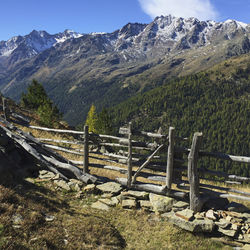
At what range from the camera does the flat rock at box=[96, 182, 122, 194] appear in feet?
35.1

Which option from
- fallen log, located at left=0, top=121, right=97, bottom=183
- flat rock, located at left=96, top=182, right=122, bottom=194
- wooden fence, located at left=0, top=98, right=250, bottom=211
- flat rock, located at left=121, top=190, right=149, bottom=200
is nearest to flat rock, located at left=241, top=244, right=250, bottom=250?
wooden fence, located at left=0, top=98, right=250, bottom=211

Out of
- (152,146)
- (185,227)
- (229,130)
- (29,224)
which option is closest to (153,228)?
(185,227)

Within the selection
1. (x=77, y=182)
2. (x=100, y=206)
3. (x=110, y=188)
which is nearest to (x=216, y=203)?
(x=110, y=188)

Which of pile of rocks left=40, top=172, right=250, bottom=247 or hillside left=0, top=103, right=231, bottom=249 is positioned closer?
hillside left=0, top=103, right=231, bottom=249

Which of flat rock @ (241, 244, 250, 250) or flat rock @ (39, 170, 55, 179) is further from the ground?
flat rock @ (39, 170, 55, 179)

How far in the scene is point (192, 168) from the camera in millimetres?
9359

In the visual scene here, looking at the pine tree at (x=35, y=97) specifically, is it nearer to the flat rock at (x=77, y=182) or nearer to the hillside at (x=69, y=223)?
the flat rock at (x=77, y=182)

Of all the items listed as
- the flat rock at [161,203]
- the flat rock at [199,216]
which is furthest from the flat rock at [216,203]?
the flat rock at [161,203]

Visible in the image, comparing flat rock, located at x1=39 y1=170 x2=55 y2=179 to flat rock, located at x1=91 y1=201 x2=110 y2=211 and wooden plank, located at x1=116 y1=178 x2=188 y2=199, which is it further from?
wooden plank, located at x1=116 y1=178 x2=188 y2=199

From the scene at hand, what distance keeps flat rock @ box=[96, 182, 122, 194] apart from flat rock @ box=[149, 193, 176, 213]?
1719 mm

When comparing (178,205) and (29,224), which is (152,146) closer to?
(178,205)

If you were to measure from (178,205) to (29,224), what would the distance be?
590 centimetres

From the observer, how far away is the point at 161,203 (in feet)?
31.7

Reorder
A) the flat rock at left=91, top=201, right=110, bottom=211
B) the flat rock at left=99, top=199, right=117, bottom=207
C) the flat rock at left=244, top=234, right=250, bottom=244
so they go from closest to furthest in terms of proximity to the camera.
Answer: the flat rock at left=244, top=234, right=250, bottom=244, the flat rock at left=91, top=201, right=110, bottom=211, the flat rock at left=99, top=199, right=117, bottom=207
